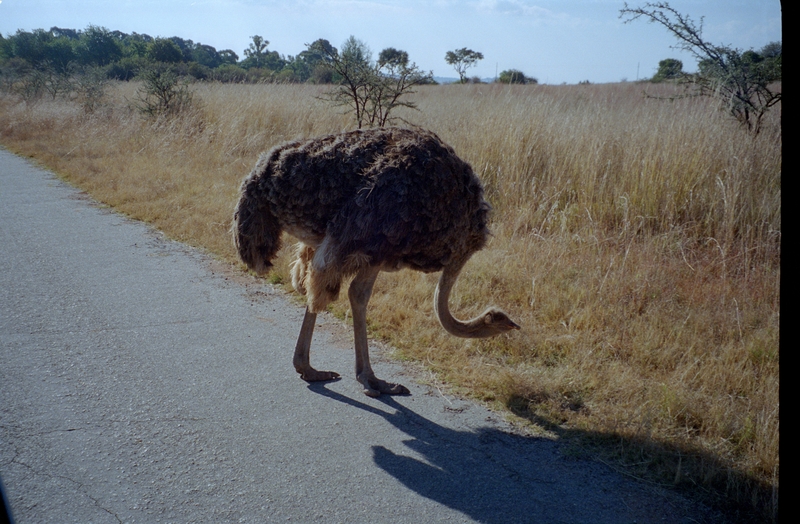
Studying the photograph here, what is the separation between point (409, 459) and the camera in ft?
11.4

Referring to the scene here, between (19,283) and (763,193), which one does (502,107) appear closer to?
(763,193)

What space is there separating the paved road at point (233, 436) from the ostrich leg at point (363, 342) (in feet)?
0.33

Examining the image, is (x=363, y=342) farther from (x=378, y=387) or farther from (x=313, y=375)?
(x=313, y=375)

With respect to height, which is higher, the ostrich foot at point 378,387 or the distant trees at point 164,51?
the distant trees at point 164,51

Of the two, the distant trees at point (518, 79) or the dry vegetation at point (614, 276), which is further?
the distant trees at point (518, 79)

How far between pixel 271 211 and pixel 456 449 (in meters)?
1.85

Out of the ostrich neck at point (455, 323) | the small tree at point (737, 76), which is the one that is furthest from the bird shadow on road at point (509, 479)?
the small tree at point (737, 76)

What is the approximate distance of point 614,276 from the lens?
5.77 m

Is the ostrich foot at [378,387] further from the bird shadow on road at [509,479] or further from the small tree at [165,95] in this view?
the small tree at [165,95]

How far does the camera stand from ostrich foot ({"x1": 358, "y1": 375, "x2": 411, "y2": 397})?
4191mm

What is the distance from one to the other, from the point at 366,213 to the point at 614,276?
2.93 meters

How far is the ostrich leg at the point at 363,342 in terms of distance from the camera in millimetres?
4195

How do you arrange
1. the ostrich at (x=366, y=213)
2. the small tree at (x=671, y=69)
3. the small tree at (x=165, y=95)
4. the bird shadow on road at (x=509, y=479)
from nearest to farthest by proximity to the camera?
the bird shadow on road at (x=509, y=479) < the ostrich at (x=366, y=213) < the small tree at (x=671, y=69) < the small tree at (x=165, y=95)

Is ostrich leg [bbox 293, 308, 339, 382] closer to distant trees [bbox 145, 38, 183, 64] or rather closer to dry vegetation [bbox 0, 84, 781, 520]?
dry vegetation [bbox 0, 84, 781, 520]
